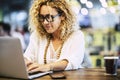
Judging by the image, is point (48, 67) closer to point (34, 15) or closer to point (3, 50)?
point (3, 50)

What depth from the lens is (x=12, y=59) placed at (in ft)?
5.08

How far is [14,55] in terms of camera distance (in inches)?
60.1

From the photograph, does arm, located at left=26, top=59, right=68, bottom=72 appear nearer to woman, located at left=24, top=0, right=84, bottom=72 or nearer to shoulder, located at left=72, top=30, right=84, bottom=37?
woman, located at left=24, top=0, right=84, bottom=72

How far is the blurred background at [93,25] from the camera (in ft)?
12.2

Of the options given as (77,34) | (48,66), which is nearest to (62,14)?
(77,34)

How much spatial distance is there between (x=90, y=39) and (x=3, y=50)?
117 inches

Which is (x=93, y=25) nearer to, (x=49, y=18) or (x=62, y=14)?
(x=62, y=14)

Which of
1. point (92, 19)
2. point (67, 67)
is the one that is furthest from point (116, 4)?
point (67, 67)

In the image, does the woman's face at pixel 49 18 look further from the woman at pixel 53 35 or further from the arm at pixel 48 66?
the arm at pixel 48 66

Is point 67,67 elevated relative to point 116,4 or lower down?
lower down

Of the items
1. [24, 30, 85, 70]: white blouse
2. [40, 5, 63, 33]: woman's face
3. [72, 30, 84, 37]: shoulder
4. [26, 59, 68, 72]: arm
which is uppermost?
[40, 5, 63, 33]: woman's face

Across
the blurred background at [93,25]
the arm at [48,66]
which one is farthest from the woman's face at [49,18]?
the blurred background at [93,25]

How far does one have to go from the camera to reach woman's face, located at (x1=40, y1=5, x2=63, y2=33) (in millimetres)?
2439

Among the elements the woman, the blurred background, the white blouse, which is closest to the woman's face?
the woman
